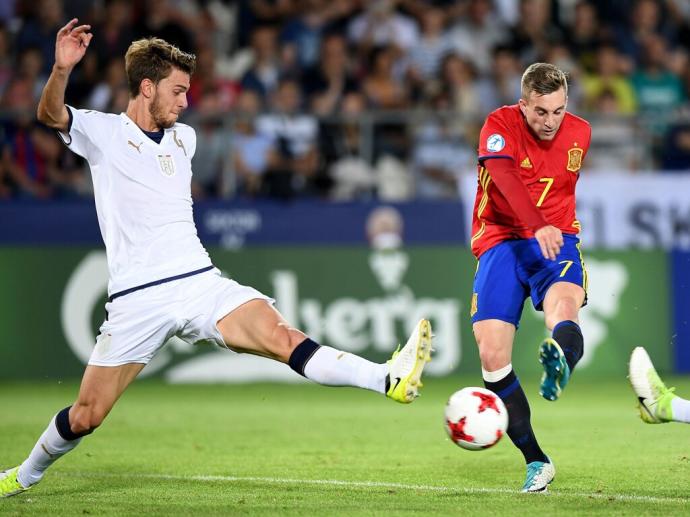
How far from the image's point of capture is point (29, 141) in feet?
50.0

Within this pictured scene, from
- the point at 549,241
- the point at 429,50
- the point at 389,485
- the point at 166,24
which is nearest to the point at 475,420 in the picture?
the point at 549,241

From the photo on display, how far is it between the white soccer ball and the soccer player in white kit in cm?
64

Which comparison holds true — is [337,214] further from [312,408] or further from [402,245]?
[312,408]

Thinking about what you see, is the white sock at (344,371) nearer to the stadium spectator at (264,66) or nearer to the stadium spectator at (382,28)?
the stadium spectator at (264,66)

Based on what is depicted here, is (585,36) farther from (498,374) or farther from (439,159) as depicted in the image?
(498,374)

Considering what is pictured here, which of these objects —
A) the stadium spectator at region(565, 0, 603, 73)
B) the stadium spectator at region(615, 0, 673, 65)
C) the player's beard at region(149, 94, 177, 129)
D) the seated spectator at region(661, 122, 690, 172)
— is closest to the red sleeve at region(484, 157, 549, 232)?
the player's beard at region(149, 94, 177, 129)

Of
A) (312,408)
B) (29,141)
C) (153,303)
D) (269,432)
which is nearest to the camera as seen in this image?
(153,303)

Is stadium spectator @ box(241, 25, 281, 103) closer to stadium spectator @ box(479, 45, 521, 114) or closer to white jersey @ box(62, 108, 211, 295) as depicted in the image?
stadium spectator @ box(479, 45, 521, 114)

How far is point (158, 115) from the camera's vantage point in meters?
7.21

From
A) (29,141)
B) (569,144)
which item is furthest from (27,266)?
(569,144)

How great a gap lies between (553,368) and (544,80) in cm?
169

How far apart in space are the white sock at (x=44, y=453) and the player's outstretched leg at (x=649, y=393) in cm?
320

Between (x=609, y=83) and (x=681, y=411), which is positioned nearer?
(x=681, y=411)

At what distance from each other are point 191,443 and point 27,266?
5214mm
